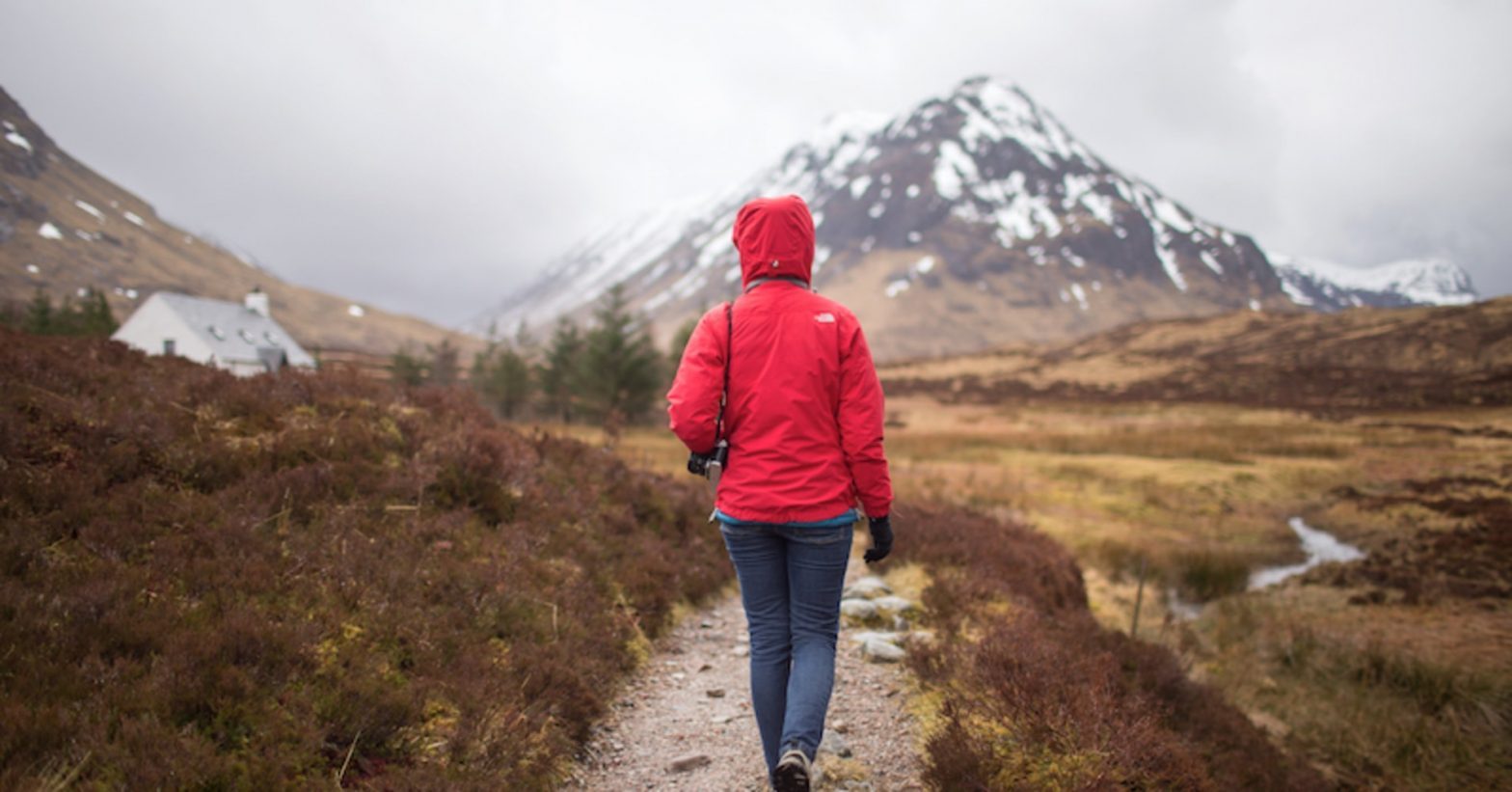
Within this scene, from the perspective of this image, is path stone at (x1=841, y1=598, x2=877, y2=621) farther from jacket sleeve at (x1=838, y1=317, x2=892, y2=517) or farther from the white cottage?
the white cottage

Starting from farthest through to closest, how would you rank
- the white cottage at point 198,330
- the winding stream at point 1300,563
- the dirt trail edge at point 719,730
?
the white cottage at point 198,330, the winding stream at point 1300,563, the dirt trail edge at point 719,730

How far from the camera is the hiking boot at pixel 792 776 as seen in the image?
2973mm

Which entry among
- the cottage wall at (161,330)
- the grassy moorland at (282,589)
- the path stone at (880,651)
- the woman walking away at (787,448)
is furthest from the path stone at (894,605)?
the cottage wall at (161,330)

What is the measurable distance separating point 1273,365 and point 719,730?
77143mm

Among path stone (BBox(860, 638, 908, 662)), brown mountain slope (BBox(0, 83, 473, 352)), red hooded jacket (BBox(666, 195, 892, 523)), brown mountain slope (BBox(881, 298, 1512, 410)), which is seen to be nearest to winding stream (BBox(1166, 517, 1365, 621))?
path stone (BBox(860, 638, 908, 662))

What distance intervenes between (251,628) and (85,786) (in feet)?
3.56

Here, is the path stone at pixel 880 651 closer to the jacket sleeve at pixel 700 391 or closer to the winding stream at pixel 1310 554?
the jacket sleeve at pixel 700 391

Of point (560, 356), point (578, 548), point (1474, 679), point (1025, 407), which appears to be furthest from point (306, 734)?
point (1025, 407)

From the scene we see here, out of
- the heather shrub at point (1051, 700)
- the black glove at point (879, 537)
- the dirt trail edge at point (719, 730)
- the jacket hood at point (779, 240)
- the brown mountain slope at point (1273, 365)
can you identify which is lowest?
the dirt trail edge at point (719, 730)

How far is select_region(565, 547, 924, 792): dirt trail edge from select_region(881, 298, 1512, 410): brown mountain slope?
42.5 meters

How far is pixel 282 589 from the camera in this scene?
162 inches

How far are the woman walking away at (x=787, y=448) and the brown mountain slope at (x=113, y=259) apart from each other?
112 meters

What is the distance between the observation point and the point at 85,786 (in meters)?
2.38

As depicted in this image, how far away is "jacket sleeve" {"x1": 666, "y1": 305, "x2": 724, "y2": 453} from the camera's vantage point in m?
3.28
